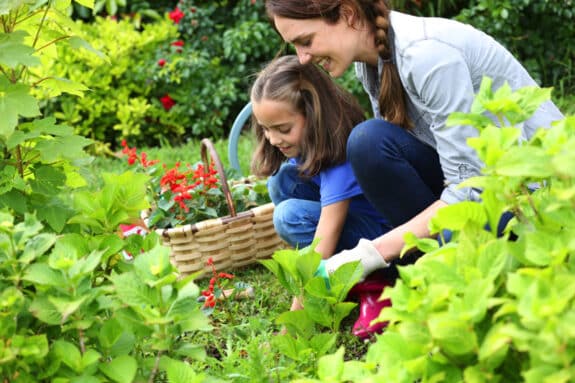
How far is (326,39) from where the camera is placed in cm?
207

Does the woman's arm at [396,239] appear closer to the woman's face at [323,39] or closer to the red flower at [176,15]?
the woman's face at [323,39]

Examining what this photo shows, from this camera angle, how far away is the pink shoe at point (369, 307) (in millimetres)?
2086

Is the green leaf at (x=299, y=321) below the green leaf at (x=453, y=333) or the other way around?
below

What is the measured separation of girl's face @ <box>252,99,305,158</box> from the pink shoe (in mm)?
458

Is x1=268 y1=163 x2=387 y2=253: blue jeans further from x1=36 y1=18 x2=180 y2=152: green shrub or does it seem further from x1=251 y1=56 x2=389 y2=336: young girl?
x1=36 y1=18 x2=180 y2=152: green shrub

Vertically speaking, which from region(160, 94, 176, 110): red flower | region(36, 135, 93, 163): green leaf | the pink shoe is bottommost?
region(160, 94, 176, 110): red flower

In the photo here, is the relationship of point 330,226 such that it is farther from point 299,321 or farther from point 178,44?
point 178,44

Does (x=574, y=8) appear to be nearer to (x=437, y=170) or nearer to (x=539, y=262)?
(x=437, y=170)

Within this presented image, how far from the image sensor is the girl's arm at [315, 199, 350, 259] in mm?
2273

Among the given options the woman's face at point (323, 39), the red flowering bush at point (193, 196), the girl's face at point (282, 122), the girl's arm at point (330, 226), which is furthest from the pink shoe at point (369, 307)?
the red flowering bush at point (193, 196)

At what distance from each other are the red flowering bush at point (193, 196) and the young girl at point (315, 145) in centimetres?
40

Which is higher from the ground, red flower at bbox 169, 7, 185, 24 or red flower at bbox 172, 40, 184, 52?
red flower at bbox 169, 7, 185, 24

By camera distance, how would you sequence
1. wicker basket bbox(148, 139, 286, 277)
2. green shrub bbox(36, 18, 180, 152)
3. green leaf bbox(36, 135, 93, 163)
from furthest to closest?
green shrub bbox(36, 18, 180, 152) → wicker basket bbox(148, 139, 286, 277) → green leaf bbox(36, 135, 93, 163)

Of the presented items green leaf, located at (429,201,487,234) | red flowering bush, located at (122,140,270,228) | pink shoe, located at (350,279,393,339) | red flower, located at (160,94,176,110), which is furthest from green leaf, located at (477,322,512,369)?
red flower, located at (160,94,176,110)
